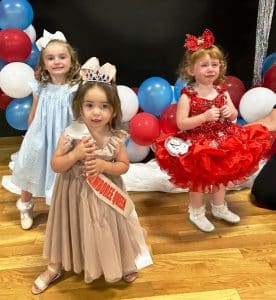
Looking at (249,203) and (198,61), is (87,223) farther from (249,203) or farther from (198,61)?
(249,203)

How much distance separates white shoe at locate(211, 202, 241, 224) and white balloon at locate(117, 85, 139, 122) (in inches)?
27.2

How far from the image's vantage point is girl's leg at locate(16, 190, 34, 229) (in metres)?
2.10

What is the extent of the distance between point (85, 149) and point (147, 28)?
1.63 m

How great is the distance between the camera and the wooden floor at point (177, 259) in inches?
65.7

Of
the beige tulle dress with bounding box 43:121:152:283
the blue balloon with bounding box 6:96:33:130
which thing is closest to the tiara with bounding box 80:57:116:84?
the beige tulle dress with bounding box 43:121:152:283

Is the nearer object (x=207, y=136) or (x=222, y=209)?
(x=207, y=136)

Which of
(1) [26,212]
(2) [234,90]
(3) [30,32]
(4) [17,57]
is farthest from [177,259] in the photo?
(3) [30,32]

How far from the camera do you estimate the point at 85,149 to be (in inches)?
57.1

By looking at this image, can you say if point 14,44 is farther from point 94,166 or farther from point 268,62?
point 268,62

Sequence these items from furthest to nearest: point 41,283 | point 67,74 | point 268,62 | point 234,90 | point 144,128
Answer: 1. point 268,62
2. point 234,90
3. point 144,128
4. point 67,74
5. point 41,283

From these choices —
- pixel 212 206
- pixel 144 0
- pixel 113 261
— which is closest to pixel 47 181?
pixel 113 261

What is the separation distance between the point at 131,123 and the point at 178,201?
50 cm

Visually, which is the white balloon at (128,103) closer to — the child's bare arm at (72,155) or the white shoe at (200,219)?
the white shoe at (200,219)

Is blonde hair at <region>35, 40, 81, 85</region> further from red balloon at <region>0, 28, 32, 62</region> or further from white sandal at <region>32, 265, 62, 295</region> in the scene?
white sandal at <region>32, 265, 62, 295</region>
